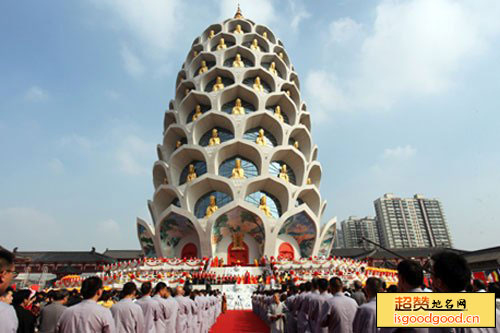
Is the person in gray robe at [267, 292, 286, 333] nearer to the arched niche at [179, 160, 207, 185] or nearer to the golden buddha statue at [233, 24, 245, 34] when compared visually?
the arched niche at [179, 160, 207, 185]

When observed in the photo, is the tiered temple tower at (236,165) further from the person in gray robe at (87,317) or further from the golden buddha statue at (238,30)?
the person in gray robe at (87,317)

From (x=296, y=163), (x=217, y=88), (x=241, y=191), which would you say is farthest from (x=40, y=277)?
(x=296, y=163)

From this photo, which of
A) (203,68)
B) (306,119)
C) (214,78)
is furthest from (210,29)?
(306,119)

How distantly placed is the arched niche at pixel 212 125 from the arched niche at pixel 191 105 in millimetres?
2416

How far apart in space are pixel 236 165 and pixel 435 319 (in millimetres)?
23111

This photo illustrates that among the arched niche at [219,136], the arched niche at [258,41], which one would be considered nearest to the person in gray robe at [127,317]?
the arched niche at [219,136]

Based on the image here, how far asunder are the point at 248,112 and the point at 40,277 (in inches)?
1133

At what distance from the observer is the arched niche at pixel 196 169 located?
26.7m

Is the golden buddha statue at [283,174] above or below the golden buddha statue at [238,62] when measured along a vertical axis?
below

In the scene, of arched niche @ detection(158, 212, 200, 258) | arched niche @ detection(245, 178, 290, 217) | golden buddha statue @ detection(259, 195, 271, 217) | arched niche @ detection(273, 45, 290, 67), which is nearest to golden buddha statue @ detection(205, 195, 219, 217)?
arched niche @ detection(158, 212, 200, 258)

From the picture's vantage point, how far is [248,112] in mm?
28797

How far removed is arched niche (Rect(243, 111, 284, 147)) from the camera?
26.9 meters

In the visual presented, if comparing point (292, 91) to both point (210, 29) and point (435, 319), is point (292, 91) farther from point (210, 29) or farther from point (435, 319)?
point (435, 319)

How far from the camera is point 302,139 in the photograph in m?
29.4
